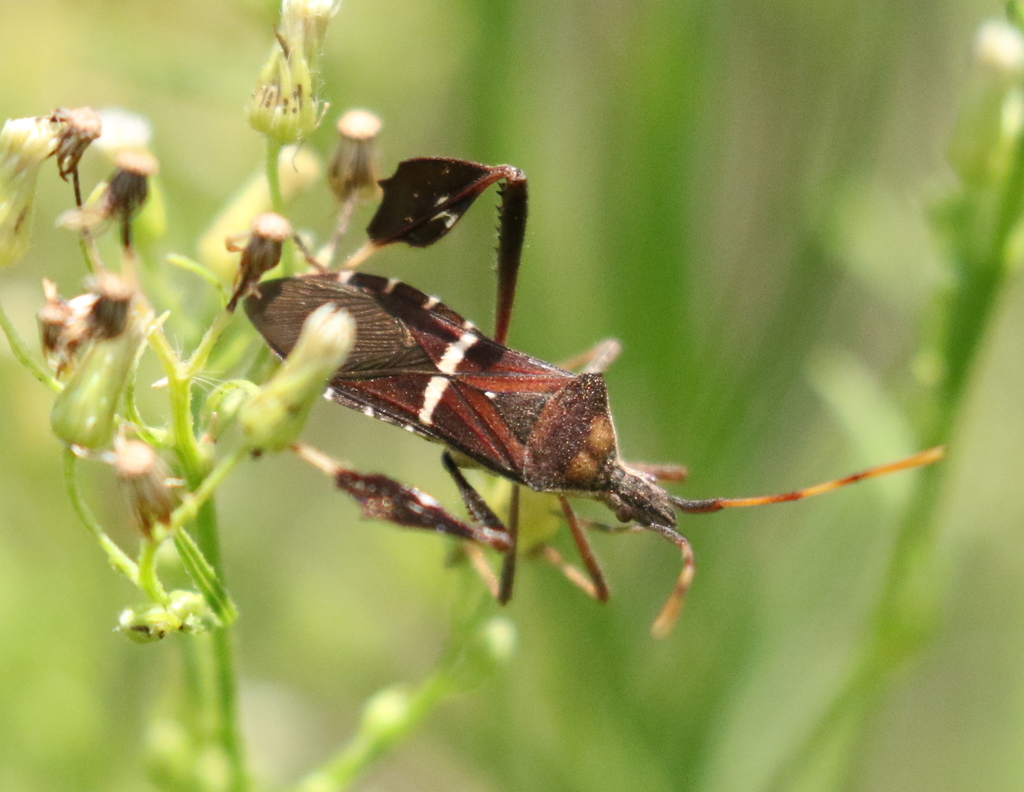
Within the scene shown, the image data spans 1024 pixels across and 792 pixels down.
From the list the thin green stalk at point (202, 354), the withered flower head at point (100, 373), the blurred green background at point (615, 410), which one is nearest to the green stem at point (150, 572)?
the withered flower head at point (100, 373)

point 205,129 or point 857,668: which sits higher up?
point 205,129

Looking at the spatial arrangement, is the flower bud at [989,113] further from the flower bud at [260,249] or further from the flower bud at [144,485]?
the flower bud at [144,485]

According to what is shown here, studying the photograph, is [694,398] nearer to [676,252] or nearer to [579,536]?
[676,252]

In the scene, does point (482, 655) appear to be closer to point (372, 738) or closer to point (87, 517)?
point (372, 738)

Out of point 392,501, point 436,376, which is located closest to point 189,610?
point 392,501

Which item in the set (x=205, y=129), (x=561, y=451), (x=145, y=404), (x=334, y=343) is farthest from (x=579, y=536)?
(x=205, y=129)

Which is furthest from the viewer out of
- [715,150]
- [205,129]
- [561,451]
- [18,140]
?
[205,129]
